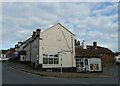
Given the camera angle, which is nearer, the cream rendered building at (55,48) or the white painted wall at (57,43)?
the cream rendered building at (55,48)

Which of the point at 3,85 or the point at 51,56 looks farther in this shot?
the point at 51,56

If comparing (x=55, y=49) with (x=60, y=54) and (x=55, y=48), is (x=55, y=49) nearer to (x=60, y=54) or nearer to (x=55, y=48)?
(x=55, y=48)

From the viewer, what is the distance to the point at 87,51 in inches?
1735

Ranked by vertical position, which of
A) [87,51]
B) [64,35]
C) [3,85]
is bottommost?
[3,85]

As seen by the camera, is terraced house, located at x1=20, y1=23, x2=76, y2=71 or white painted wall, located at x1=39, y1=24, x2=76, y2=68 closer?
terraced house, located at x1=20, y1=23, x2=76, y2=71

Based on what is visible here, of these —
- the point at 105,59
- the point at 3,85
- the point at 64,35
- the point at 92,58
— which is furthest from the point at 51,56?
the point at 105,59

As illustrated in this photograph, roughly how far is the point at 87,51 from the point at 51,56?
26.3 feet

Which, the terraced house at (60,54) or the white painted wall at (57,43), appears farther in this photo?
the white painted wall at (57,43)

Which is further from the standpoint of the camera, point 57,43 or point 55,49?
point 57,43

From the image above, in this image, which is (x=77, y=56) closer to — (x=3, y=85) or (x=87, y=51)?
(x=87, y=51)

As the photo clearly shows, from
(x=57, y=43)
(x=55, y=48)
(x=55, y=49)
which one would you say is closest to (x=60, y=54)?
(x=55, y=49)

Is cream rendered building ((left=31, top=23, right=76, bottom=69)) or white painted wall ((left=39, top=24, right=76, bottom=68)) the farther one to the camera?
white painted wall ((left=39, top=24, right=76, bottom=68))

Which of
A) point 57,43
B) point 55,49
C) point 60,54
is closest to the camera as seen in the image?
point 55,49

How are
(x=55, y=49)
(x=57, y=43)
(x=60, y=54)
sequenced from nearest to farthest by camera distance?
(x=55, y=49), (x=60, y=54), (x=57, y=43)
